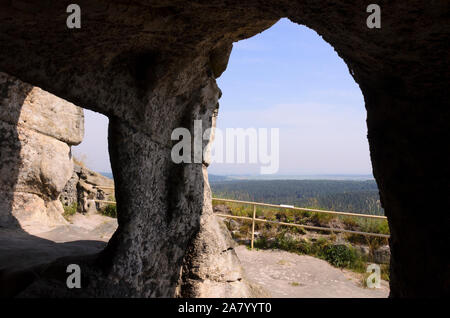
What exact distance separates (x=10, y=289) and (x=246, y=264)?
4889mm

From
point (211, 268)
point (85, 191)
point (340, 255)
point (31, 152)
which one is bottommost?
point (340, 255)

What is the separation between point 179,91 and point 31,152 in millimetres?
3984

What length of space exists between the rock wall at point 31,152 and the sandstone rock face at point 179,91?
3573 millimetres

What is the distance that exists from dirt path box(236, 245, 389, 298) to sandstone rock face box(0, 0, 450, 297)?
2764 mm

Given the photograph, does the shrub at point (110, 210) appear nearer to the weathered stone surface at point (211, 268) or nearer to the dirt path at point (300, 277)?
the dirt path at point (300, 277)

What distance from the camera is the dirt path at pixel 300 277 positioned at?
598 centimetres

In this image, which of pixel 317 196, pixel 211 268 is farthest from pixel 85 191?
pixel 317 196

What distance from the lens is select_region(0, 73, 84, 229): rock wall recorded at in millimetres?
6039

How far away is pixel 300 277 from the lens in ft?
21.8

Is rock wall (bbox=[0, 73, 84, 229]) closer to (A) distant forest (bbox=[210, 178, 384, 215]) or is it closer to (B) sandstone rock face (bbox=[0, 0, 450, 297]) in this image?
(B) sandstone rock face (bbox=[0, 0, 450, 297])

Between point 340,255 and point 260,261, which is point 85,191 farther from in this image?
point 340,255

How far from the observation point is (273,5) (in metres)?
2.38

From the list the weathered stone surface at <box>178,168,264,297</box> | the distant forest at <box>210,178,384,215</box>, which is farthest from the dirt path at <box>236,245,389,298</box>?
the distant forest at <box>210,178,384,215</box>

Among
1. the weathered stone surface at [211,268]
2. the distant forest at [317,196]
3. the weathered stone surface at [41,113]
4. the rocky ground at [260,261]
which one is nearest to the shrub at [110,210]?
the rocky ground at [260,261]
